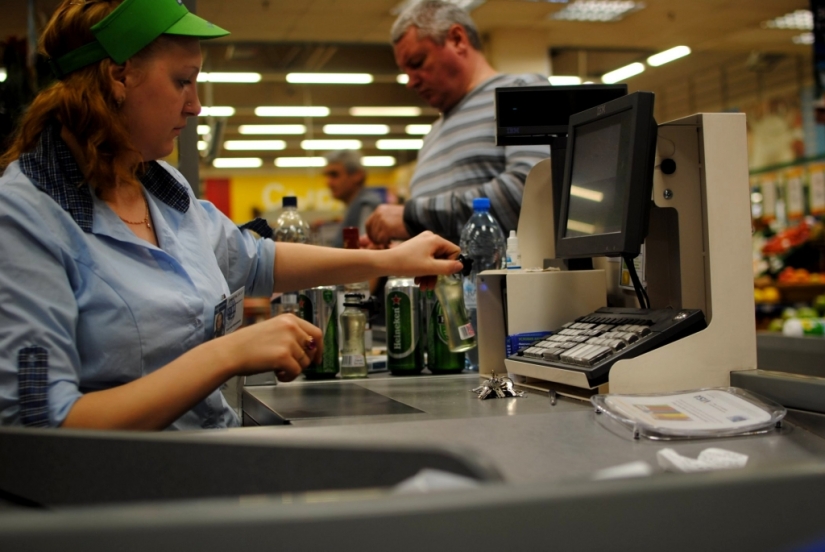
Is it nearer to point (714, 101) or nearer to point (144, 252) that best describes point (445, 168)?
point (144, 252)

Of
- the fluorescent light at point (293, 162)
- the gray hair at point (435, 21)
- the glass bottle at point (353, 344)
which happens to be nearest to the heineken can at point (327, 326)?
the glass bottle at point (353, 344)

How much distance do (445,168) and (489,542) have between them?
2441 millimetres

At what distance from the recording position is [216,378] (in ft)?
4.01

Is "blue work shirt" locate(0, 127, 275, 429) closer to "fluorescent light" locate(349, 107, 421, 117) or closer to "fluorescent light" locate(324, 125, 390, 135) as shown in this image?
"fluorescent light" locate(349, 107, 421, 117)

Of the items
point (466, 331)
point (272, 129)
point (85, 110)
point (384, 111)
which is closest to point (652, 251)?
point (466, 331)

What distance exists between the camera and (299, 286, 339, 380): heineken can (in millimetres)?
2039

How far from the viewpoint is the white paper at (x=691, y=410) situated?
1.13m

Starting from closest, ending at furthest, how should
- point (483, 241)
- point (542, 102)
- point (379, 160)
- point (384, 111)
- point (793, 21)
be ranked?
1. point (542, 102)
2. point (483, 241)
3. point (793, 21)
4. point (384, 111)
5. point (379, 160)

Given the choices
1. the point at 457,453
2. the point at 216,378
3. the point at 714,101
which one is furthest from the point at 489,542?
the point at 714,101

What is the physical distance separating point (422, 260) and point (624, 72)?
31.1 ft

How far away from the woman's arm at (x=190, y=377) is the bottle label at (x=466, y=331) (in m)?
0.72

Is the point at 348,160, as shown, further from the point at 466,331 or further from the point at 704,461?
the point at 704,461

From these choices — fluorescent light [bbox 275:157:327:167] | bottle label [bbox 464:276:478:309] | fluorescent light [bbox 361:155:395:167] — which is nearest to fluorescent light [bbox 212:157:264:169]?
fluorescent light [bbox 275:157:327:167]

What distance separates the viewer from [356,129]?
42.7 ft
